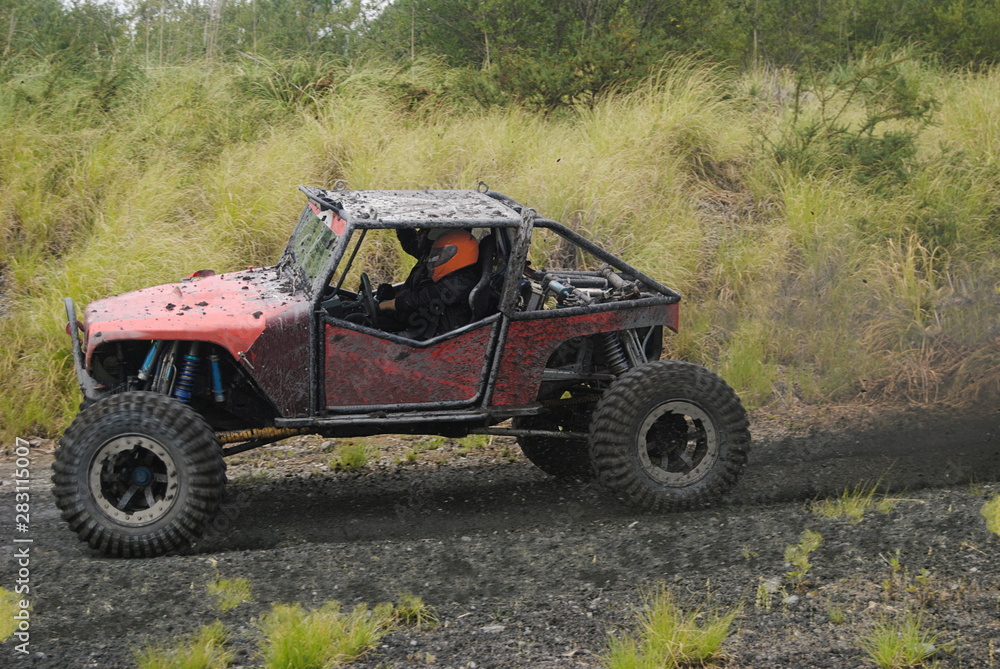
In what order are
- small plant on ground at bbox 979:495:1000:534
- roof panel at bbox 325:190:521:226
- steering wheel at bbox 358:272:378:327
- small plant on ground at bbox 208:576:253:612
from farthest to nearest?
1. steering wheel at bbox 358:272:378:327
2. roof panel at bbox 325:190:521:226
3. small plant on ground at bbox 979:495:1000:534
4. small plant on ground at bbox 208:576:253:612

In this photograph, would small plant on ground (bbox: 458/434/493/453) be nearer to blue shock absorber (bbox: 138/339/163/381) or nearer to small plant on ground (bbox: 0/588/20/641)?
blue shock absorber (bbox: 138/339/163/381)

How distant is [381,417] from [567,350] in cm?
115

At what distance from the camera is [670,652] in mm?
3812

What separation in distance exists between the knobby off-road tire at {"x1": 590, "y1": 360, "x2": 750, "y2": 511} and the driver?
0.92 metres

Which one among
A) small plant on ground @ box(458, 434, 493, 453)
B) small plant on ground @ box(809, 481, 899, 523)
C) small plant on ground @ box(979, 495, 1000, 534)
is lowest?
small plant on ground @ box(458, 434, 493, 453)

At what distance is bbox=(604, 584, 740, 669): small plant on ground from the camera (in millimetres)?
3803

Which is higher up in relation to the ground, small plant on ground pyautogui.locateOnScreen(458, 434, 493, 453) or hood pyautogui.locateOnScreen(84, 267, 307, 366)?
hood pyautogui.locateOnScreen(84, 267, 307, 366)

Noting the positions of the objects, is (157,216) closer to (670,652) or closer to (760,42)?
(670,652)

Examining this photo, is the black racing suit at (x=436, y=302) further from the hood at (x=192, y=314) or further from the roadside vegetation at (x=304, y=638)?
the roadside vegetation at (x=304, y=638)

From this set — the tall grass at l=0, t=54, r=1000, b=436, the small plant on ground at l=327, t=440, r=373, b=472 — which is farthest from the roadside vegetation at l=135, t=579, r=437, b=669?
the tall grass at l=0, t=54, r=1000, b=436

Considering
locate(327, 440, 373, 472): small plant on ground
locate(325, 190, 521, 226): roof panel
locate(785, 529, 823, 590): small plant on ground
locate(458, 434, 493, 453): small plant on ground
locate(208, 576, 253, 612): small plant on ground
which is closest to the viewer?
locate(208, 576, 253, 612): small plant on ground

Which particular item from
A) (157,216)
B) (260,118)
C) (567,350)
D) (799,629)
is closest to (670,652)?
(799,629)

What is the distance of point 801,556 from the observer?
473cm

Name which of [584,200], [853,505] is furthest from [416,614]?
[584,200]
